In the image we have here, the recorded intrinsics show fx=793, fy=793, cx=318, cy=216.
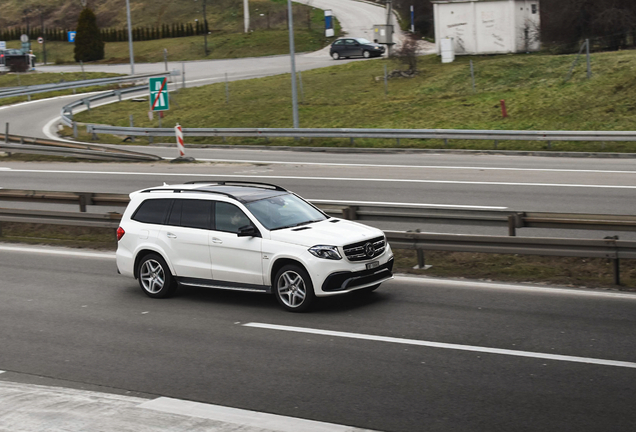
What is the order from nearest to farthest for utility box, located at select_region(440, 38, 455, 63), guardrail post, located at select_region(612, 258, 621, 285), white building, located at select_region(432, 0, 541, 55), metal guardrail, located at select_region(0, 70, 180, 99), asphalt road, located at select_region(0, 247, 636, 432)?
asphalt road, located at select_region(0, 247, 636, 432) < guardrail post, located at select_region(612, 258, 621, 285) < white building, located at select_region(432, 0, 541, 55) < utility box, located at select_region(440, 38, 455, 63) < metal guardrail, located at select_region(0, 70, 180, 99)

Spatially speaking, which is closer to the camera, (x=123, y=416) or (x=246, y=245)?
(x=123, y=416)

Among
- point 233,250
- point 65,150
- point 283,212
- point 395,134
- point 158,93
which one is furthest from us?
point 158,93

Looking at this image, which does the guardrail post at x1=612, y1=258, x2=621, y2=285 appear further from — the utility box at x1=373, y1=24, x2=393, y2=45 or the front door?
the utility box at x1=373, y1=24, x2=393, y2=45

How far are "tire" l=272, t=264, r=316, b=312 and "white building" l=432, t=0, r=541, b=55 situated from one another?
113ft

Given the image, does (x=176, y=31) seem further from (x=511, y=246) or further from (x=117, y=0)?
(x=511, y=246)

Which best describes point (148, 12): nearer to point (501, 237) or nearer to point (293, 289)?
point (501, 237)

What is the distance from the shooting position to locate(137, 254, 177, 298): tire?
11.1 m

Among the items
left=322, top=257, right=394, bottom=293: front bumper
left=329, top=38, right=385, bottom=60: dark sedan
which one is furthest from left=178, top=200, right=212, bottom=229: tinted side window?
left=329, top=38, right=385, bottom=60: dark sedan

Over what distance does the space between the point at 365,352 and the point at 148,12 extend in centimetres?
9659

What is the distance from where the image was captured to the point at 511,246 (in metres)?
11.4

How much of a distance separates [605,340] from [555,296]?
6.52 feet

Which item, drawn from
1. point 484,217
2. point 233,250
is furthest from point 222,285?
point 484,217

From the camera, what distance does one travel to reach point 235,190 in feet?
36.7

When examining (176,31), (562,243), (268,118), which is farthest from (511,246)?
(176,31)
